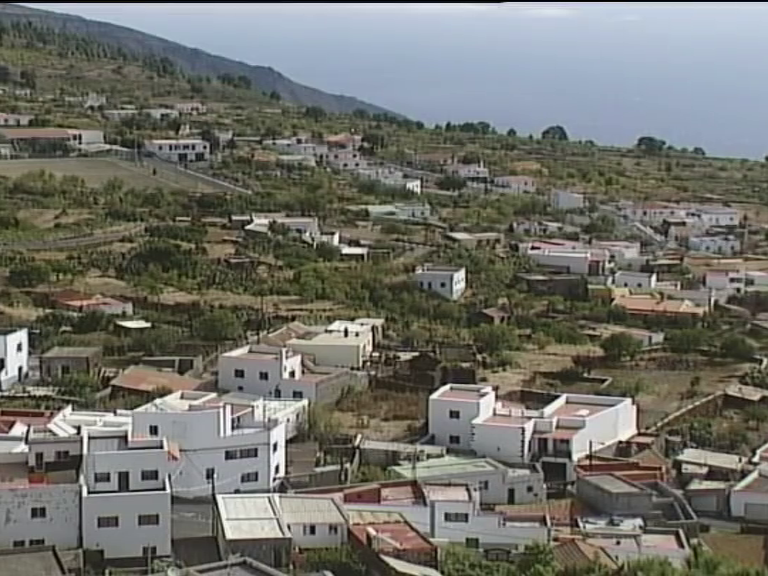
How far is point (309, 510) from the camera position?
806 cm

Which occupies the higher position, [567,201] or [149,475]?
[567,201]

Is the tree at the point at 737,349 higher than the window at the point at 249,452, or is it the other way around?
the tree at the point at 737,349

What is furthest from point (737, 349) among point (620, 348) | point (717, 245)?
point (717, 245)

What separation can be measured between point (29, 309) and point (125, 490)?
6969 mm

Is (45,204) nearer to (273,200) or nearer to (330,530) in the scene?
(273,200)

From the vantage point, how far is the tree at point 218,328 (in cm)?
1342

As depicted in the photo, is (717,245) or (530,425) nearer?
(530,425)

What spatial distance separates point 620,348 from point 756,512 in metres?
4.74

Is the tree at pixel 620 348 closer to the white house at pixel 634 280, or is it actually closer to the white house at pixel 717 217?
the white house at pixel 634 280

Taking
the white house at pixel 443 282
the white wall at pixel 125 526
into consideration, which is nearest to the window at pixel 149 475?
the white wall at pixel 125 526

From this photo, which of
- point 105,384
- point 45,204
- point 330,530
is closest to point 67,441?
point 330,530

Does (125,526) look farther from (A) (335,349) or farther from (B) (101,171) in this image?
(B) (101,171)

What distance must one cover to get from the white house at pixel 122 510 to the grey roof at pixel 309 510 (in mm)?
689

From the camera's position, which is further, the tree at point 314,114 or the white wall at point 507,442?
the tree at point 314,114
